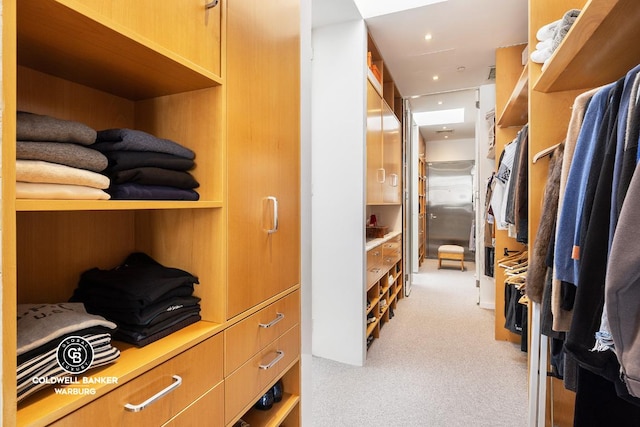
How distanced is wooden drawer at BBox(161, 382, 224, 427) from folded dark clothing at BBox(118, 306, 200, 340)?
0.70ft

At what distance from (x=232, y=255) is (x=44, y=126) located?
1.78 feet

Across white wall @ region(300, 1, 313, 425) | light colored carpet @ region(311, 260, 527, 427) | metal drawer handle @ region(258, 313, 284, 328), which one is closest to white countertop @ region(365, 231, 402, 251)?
light colored carpet @ region(311, 260, 527, 427)

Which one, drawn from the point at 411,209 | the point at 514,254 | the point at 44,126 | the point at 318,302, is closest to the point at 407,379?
the point at 318,302

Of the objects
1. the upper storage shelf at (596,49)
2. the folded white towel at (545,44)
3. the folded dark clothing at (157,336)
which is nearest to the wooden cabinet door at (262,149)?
the folded dark clothing at (157,336)

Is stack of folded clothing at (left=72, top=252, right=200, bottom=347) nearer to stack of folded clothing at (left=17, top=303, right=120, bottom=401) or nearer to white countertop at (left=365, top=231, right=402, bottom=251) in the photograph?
stack of folded clothing at (left=17, top=303, right=120, bottom=401)

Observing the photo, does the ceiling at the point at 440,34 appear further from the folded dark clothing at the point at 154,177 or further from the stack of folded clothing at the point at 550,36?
the folded dark clothing at the point at 154,177

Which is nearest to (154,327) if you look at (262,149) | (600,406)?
(262,149)

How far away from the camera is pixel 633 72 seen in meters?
0.82

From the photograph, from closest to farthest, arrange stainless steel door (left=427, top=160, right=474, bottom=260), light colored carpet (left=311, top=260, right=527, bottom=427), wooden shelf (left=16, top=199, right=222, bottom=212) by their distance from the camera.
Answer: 1. wooden shelf (left=16, top=199, right=222, bottom=212)
2. light colored carpet (left=311, top=260, right=527, bottom=427)
3. stainless steel door (left=427, top=160, right=474, bottom=260)

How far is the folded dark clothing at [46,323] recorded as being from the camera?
0.62m

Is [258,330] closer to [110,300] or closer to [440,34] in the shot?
[110,300]

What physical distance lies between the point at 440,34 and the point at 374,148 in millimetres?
1097

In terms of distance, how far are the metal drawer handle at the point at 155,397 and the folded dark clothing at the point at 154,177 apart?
49 cm

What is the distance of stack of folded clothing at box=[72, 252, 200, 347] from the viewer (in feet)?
2.71
